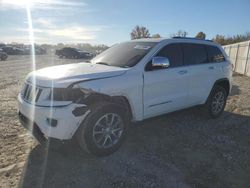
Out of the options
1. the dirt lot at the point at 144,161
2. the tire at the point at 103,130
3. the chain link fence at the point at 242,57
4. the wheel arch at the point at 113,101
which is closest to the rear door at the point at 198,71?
the dirt lot at the point at 144,161

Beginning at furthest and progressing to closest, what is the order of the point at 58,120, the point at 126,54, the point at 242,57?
the point at 242,57
the point at 126,54
the point at 58,120

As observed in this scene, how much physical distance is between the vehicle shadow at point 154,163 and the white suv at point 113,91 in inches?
14.6

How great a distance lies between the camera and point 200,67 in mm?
5770

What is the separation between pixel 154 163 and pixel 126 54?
2.05m

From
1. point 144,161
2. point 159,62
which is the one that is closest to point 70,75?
point 159,62

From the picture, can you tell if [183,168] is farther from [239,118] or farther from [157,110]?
[239,118]

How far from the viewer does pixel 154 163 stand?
4055mm

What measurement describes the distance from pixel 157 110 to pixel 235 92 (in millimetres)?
6811

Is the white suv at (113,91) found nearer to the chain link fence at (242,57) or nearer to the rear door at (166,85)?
the rear door at (166,85)

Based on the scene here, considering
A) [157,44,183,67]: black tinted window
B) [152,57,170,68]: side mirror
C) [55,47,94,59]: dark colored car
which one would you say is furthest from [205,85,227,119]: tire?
[55,47,94,59]: dark colored car

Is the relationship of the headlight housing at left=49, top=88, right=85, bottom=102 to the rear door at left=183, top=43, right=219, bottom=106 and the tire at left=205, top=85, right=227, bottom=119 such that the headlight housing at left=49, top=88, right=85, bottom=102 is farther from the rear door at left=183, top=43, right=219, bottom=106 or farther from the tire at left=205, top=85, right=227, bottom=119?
the tire at left=205, top=85, right=227, bottom=119

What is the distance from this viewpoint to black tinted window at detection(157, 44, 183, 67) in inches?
198

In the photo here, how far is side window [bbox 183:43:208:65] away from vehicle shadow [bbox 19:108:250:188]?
1463 mm

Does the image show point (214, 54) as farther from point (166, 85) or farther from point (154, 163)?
point (154, 163)
